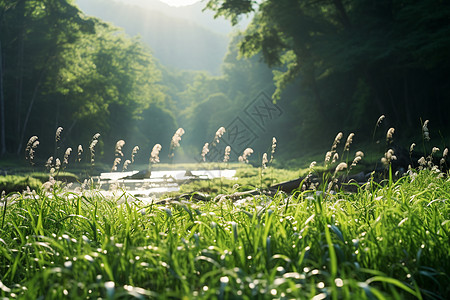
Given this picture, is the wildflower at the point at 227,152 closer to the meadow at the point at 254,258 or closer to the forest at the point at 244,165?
the forest at the point at 244,165

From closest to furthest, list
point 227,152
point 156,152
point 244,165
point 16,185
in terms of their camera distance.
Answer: point 156,152 → point 227,152 → point 16,185 → point 244,165

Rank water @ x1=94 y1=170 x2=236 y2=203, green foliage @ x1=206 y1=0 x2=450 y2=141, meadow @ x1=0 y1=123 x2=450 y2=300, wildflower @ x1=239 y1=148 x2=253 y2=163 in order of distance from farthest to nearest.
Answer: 1. green foliage @ x1=206 y1=0 x2=450 y2=141
2. water @ x1=94 y1=170 x2=236 y2=203
3. wildflower @ x1=239 y1=148 x2=253 y2=163
4. meadow @ x1=0 y1=123 x2=450 y2=300

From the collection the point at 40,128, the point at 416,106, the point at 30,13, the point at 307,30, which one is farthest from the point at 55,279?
the point at 40,128

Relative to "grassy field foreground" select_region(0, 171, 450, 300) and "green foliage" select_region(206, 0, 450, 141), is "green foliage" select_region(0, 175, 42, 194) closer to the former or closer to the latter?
"grassy field foreground" select_region(0, 171, 450, 300)

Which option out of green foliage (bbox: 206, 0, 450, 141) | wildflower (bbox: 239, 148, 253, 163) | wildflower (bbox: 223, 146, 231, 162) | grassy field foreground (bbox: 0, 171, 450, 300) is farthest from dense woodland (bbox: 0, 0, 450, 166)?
grassy field foreground (bbox: 0, 171, 450, 300)

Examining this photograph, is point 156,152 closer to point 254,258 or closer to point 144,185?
point 144,185

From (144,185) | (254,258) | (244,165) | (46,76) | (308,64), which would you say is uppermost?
(308,64)

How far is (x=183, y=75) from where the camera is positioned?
4186 inches

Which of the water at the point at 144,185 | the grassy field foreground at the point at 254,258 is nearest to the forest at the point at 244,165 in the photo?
the grassy field foreground at the point at 254,258

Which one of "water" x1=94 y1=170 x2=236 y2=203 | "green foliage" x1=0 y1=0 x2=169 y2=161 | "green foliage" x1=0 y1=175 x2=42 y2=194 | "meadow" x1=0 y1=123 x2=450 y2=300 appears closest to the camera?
"meadow" x1=0 y1=123 x2=450 y2=300

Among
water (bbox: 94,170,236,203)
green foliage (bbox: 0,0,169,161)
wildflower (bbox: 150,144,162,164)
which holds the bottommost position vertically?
water (bbox: 94,170,236,203)

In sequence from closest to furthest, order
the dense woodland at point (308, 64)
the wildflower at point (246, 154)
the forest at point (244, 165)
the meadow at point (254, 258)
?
the meadow at point (254, 258), the forest at point (244, 165), the wildflower at point (246, 154), the dense woodland at point (308, 64)

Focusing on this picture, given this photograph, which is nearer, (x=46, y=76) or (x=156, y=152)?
(x=156, y=152)

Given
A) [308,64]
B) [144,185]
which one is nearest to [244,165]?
[308,64]
